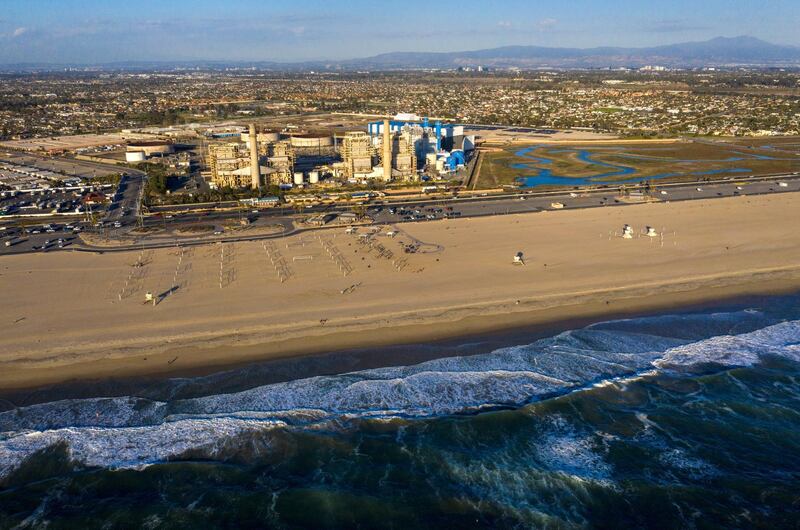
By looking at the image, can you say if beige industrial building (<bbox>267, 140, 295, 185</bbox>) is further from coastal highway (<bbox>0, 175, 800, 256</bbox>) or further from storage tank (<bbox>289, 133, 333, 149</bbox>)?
storage tank (<bbox>289, 133, 333, 149</bbox>)

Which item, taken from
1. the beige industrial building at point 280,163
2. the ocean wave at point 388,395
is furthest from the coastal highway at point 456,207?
the ocean wave at point 388,395

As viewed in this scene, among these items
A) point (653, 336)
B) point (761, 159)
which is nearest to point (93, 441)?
point (653, 336)

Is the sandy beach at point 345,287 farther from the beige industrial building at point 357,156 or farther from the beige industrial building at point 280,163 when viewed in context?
the beige industrial building at point 357,156

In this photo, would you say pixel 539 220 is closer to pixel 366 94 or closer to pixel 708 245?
pixel 708 245

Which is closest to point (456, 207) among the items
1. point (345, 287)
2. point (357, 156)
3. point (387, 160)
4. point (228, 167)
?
point (387, 160)

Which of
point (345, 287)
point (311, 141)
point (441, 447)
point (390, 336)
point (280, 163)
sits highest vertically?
point (311, 141)

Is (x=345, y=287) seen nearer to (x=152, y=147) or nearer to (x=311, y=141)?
(x=311, y=141)
